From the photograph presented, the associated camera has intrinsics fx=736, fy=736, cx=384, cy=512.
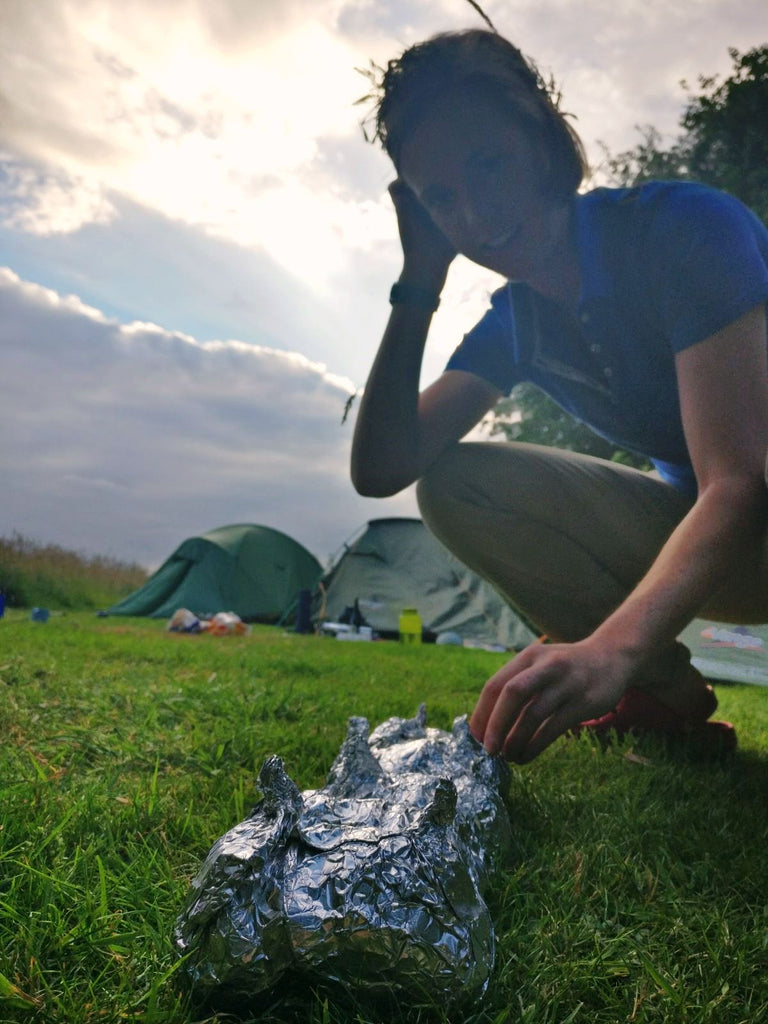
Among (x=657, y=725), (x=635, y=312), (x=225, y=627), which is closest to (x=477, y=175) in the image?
(x=635, y=312)

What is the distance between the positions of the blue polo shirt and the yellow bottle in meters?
6.17

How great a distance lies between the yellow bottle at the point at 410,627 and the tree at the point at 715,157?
233cm

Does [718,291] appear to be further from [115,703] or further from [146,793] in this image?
[115,703]

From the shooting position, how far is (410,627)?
332 inches

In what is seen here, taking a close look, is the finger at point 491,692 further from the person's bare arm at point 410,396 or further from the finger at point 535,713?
the person's bare arm at point 410,396

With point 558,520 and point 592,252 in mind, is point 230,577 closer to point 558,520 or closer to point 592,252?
point 558,520

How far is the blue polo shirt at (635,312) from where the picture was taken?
1.57 meters

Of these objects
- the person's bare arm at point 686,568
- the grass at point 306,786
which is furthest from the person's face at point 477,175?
the grass at point 306,786

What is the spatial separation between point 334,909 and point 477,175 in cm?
161

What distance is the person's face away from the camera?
5.88 ft

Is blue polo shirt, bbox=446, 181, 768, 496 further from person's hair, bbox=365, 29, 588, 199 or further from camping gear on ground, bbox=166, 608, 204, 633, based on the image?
camping gear on ground, bbox=166, 608, 204, 633

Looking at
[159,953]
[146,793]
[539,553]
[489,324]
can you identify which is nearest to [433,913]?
[159,953]

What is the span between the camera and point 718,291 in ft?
5.02

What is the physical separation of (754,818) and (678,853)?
0.31 metres
